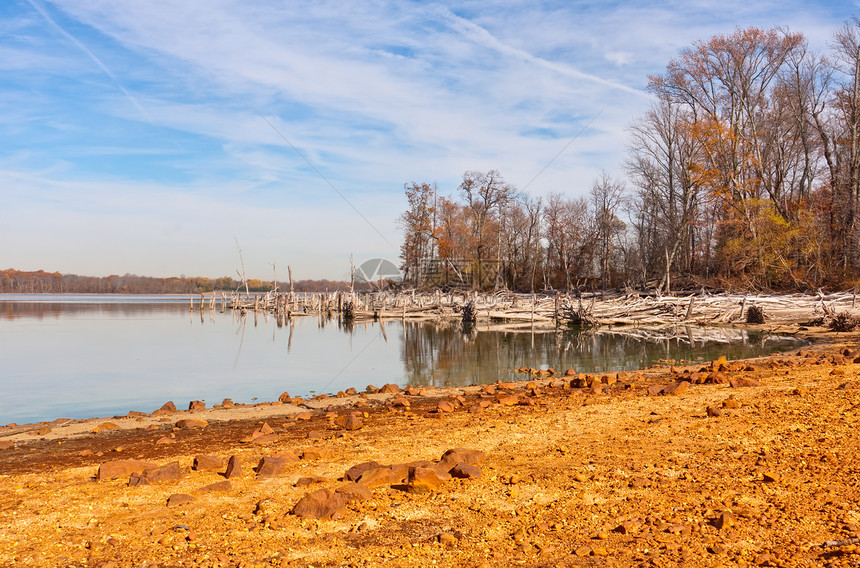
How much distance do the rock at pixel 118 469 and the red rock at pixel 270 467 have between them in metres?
1.05


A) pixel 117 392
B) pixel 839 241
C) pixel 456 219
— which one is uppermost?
pixel 456 219

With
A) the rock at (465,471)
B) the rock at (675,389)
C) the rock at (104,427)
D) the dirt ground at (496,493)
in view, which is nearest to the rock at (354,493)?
the dirt ground at (496,493)

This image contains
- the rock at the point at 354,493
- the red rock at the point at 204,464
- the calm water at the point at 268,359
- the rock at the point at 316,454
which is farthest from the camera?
the calm water at the point at 268,359

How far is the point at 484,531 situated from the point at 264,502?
157cm

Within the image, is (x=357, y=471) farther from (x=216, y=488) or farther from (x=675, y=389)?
(x=675, y=389)

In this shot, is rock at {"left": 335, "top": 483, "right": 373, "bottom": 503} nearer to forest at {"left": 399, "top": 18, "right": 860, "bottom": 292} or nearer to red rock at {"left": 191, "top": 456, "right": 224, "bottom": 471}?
red rock at {"left": 191, "top": 456, "right": 224, "bottom": 471}

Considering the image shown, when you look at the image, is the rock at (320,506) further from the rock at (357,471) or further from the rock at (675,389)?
the rock at (675,389)


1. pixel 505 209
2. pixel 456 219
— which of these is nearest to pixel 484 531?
pixel 505 209

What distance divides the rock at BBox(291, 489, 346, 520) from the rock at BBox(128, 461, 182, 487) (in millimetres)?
1503

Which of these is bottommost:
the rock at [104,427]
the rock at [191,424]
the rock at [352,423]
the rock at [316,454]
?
the rock at [104,427]

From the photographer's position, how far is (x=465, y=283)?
48.4 meters

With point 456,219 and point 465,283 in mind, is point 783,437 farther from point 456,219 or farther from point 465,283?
point 456,219

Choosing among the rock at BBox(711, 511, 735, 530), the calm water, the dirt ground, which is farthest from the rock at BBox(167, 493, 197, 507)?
the calm water

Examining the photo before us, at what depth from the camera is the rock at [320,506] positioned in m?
4.06
